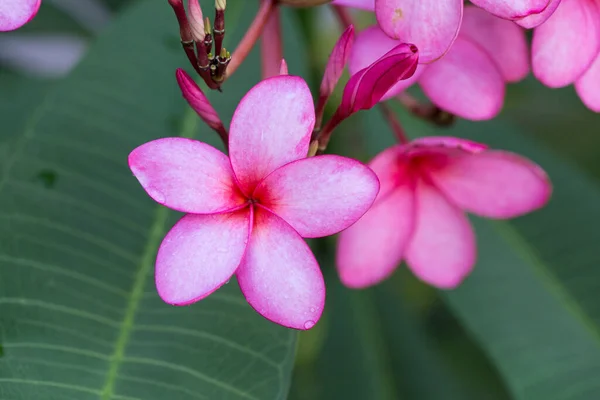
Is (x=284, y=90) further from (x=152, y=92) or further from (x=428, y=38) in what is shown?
(x=152, y=92)

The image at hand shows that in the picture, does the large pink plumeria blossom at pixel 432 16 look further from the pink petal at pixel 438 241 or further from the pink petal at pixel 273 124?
the pink petal at pixel 438 241

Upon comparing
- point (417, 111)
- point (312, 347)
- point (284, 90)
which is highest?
point (284, 90)

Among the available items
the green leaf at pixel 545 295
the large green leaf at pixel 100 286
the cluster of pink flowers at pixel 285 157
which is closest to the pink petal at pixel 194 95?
the cluster of pink flowers at pixel 285 157

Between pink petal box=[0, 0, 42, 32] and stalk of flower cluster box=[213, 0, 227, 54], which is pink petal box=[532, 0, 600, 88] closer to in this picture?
stalk of flower cluster box=[213, 0, 227, 54]

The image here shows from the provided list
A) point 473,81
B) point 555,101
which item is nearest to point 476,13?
point 473,81

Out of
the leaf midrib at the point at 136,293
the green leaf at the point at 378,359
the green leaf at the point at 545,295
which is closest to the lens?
the leaf midrib at the point at 136,293

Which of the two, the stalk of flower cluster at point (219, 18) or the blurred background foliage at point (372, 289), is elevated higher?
the stalk of flower cluster at point (219, 18)

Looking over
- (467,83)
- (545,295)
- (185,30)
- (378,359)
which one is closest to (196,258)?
(185,30)
